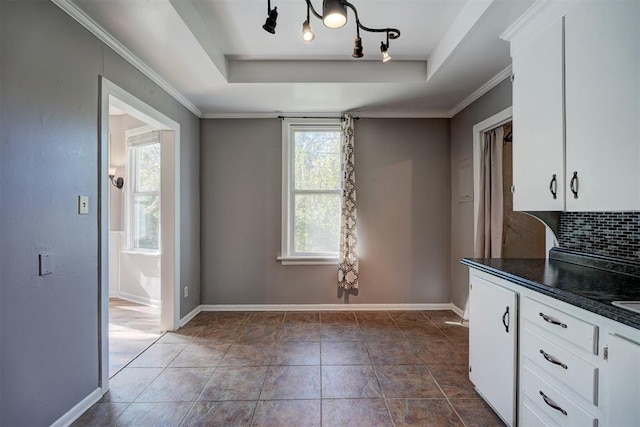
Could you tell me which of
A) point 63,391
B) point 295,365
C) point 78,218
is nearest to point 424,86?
point 295,365

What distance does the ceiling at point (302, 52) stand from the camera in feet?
6.48

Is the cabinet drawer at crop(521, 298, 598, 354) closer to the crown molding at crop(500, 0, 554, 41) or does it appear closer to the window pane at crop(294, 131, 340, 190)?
the crown molding at crop(500, 0, 554, 41)

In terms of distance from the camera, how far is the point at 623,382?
40.8 inches

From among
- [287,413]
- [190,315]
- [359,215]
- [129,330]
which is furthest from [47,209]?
[359,215]

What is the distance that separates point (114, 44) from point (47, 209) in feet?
4.23

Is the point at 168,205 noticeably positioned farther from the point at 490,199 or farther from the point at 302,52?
the point at 490,199

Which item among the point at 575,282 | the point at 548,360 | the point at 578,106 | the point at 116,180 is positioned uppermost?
the point at 578,106

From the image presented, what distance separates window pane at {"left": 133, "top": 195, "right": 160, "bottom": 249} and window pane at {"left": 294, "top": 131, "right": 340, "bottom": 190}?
1.99m

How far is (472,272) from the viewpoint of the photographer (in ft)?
6.68

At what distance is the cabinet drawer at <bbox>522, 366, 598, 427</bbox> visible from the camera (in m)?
1.20

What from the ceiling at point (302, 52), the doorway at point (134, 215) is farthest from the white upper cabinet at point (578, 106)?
the doorway at point (134, 215)

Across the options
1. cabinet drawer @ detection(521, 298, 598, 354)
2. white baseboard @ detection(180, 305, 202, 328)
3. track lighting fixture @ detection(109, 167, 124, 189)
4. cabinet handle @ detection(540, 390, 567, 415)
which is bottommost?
white baseboard @ detection(180, 305, 202, 328)

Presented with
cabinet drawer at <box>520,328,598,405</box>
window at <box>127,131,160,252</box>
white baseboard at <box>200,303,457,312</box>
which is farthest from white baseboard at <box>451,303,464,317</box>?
window at <box>127,131,160,252</box>

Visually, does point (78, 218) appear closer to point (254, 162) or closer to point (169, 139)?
point (169, 139)
